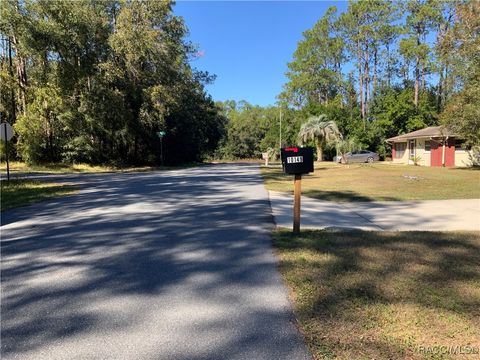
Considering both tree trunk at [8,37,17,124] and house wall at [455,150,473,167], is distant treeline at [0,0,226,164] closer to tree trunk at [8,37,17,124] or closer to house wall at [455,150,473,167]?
tree trunk at [8,37,17,124]

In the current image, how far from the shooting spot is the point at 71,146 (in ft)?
96.0

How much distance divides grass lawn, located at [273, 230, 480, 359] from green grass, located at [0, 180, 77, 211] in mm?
7818

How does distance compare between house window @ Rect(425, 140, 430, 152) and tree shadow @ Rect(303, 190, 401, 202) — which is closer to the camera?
tree shadow @ Rect(303, 190, 401, 202)

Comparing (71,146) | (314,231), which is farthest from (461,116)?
(71,146)

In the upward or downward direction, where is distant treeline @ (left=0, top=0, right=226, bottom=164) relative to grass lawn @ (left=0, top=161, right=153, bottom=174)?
upward

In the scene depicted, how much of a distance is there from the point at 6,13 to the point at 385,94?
4164 cm

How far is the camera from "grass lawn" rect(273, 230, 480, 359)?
9.14 feet

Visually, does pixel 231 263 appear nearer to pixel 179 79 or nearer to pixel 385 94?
pixel 179 79

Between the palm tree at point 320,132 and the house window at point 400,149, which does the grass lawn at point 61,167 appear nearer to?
the palm tree at point 320,132

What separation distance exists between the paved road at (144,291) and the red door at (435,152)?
2765 centimetres

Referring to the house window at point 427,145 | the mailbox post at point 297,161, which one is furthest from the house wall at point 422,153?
the mailbox post at point 297,161

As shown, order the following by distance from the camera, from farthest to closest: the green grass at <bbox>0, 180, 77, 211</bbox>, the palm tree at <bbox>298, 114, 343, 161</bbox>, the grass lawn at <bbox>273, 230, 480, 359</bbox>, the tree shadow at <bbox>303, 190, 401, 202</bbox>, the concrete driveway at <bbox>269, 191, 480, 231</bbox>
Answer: the palm tree at <bbox>298, 114, 343, 161</bbox> → the tree shadow at <bbox>303, 190, 401, 202</bbox> → the green grass at <bbox>0, 180, 77, 211</bbox> → the concrete driveway at <bbox>269, 191, 480, 231</bbox> → the grass lawn at <bbox>273, 230, 480, 359</bbox>

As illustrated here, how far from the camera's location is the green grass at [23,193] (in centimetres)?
1013

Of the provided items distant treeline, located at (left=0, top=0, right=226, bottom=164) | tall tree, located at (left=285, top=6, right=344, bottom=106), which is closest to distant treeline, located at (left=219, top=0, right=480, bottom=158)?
tall tree, located at (left=285, top=6, right=344, bottom=106)
